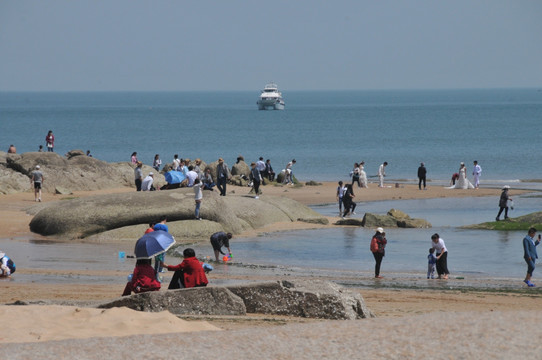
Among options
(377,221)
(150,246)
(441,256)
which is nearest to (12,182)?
(377,221)

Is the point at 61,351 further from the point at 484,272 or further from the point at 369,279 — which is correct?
the point at 484,272

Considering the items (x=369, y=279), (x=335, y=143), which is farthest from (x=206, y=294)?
(x=335, y=143)

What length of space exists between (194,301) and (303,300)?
5.29 ft

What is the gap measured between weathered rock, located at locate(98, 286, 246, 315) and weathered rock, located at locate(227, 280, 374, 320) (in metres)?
0.31

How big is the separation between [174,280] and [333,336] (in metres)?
4.60

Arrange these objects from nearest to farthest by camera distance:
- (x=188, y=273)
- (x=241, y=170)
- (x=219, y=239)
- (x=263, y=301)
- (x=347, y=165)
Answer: (x=263, y=301) < (x=188, y=273) < (x=219, y=239) < (x=241, y=170) < (x=347, y=165)

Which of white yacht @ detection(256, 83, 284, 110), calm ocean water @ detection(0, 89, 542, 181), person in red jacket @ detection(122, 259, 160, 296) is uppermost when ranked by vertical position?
white yacht @ detection(256, 83, 284, 110)

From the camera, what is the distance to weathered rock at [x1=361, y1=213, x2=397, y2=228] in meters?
30.0

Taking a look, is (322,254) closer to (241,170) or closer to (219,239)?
(219,239)

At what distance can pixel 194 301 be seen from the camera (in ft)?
41.5

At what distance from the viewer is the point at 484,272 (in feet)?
72.0

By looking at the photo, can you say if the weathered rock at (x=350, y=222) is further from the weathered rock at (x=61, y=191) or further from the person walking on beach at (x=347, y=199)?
the weathered rock at (x=61, y=191)

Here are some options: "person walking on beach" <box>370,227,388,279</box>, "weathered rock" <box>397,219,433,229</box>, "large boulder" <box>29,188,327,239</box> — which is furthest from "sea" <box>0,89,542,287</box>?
"person walking on beach" <box>370,227,388,279</box>

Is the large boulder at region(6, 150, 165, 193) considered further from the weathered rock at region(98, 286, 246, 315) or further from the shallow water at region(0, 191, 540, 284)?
the weathered rock at region(98, 286, 246, 315)
